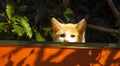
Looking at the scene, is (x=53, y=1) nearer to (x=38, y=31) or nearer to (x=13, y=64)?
(x=38, y=31)

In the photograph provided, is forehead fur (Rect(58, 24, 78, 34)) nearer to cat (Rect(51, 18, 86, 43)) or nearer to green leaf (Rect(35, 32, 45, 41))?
cat (Rect(51, 18, 86, 43))

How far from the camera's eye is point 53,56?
285 centimetres

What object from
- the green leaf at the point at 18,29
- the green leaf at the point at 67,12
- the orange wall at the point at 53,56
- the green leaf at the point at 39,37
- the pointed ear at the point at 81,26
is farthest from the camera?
the green leaf at the point at 67,12

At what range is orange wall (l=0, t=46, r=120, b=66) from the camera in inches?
112

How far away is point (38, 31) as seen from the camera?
3.43 meters

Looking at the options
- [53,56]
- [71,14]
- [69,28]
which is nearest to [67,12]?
[71,14]

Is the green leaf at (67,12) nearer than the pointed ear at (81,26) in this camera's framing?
No

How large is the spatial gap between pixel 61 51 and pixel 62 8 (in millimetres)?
829

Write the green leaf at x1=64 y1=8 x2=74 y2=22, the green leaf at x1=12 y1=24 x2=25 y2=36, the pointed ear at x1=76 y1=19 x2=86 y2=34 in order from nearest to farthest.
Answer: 1. the green leaf at x1=12 y1=24 x2=25 y2=36
2. the pointed ear at x1=76 y1=19 x2=86 y2=34
3. the green leaf at x1=64 y1=8 x2=74 y2=22

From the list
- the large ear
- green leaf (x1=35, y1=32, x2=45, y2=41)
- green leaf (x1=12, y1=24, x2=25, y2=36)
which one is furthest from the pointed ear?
green leaf (x1=12, y1=24, x2=25, y2=36)

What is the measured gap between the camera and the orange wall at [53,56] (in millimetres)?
2846

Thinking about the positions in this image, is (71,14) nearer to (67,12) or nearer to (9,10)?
(67,12)

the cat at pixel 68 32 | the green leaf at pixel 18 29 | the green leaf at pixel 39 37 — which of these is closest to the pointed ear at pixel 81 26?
the cat at pixel 68 32

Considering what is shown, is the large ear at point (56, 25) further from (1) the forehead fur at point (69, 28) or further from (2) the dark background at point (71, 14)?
(2) the dark background at point (71, 14)
